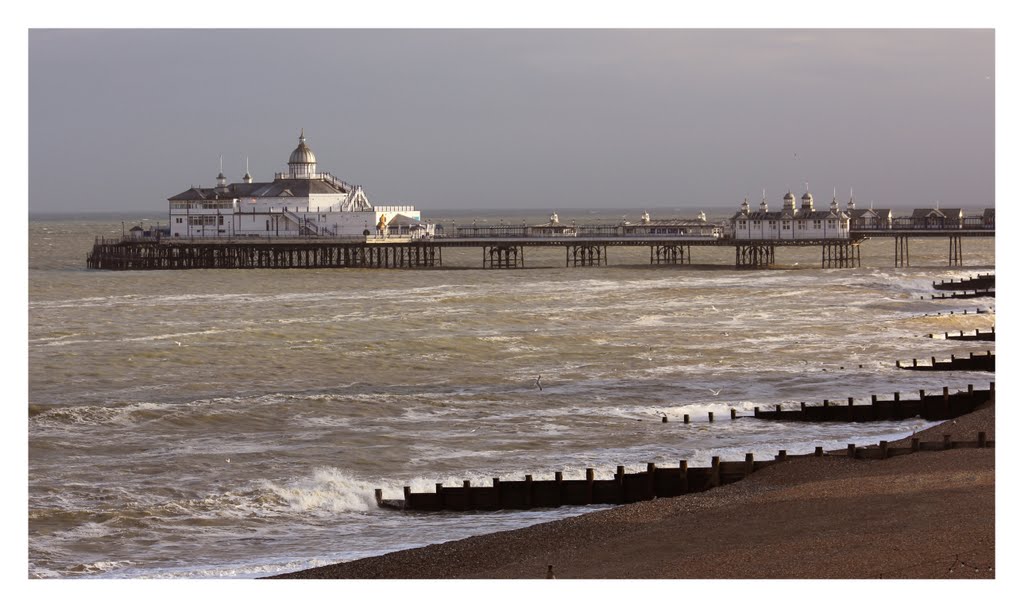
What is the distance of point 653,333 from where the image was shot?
4269cm

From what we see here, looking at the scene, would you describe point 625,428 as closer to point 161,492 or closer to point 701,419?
point 701,419

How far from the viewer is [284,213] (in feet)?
303

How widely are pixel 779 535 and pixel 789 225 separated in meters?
74.0

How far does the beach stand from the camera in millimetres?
13164

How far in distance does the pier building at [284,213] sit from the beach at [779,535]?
7423cm

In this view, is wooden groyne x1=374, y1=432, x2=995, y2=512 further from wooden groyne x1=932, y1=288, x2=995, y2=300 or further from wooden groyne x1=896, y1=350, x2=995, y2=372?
wooden groyne x1=932, y1=288, x2=995, y2=300

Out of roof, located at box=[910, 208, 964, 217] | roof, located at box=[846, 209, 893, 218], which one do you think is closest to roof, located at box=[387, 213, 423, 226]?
roof, located at box=[846, 209, 893, 218]

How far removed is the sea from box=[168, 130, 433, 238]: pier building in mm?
30082

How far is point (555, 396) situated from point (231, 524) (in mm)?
11538

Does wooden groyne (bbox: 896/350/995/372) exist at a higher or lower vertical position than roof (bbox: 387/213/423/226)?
lower

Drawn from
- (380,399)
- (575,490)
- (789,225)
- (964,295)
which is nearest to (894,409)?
(575,490)

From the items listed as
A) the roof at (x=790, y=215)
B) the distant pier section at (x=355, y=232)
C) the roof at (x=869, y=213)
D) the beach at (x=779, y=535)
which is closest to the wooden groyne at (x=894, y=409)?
the beach at (x=779, y=535)

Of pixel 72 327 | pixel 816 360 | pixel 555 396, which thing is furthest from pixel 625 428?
pixel 72 327

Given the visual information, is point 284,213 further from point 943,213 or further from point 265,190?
point 943,213
